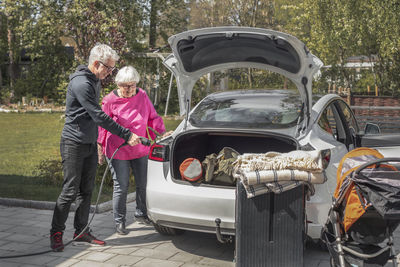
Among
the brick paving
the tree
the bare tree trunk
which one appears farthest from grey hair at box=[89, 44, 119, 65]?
the bare tree trunk

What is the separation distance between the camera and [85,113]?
5195 mm

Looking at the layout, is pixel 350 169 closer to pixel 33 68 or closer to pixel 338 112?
pixel 338 112

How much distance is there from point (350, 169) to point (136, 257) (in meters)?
2.39

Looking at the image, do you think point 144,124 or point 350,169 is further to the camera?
point 144,124

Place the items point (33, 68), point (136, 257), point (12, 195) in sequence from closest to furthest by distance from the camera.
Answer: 1. point (136, 257)
2. point (12, 195)
3. point (33, 68)

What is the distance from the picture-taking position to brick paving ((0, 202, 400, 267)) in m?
4.95

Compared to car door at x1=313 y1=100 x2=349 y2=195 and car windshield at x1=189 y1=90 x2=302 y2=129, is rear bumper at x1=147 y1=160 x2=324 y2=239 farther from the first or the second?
car windshield at x1=189 y1=90 x2=302 y2=129

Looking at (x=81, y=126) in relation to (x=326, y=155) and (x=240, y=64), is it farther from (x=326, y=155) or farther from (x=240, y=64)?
(x=326, y=155)

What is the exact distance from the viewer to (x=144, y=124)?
5875mm

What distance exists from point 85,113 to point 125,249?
148 cm

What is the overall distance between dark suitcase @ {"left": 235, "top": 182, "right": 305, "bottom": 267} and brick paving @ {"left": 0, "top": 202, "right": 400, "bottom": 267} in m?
0.67

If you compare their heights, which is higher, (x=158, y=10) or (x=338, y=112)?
(x=158, y=10)

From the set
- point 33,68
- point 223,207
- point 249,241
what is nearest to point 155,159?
point 223,207

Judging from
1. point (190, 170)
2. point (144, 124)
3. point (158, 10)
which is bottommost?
point (190, 170)
